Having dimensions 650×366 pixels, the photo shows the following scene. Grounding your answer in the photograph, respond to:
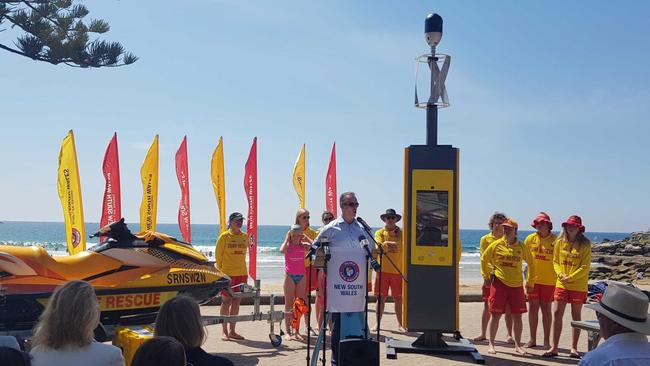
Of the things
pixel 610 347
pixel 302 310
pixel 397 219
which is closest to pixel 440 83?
pixel 397 219

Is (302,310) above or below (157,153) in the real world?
below

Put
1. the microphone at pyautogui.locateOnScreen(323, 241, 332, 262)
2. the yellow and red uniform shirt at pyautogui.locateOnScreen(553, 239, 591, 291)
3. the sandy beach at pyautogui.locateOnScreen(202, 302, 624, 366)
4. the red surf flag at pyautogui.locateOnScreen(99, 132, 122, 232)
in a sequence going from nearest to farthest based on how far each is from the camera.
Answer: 1. the microphone at pyautogui.locateOnScreen(323, 241, 332, 262)
2. the sandy beach at pyautogui.locateOnScreen(202, 302, 624, 366)
3. the yellow and red uniform shirt at pyautogui.locateOnScreen(553, 239, 591, 291)
4. the red surf flag at pyautogui.locateOnScreen(99, 132, 122, 232)

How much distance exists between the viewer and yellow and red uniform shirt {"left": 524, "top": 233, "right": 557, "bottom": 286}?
7.59m

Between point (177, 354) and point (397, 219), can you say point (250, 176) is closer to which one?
Answer: point (397, 219)

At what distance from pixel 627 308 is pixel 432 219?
15.5 ft

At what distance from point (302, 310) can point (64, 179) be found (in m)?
7.84

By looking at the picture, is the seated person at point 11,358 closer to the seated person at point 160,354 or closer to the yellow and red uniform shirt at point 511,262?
the seated person at point 160,354

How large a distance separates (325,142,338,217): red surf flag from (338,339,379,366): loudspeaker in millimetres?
12350

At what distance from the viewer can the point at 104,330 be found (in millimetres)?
5988

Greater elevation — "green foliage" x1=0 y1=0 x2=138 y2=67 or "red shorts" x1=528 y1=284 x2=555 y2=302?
"green foliage" x1=0 y1=0 x2=138 y2=67

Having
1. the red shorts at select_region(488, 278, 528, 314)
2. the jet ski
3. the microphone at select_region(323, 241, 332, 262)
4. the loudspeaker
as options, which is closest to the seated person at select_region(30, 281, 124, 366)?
the loudspeaker

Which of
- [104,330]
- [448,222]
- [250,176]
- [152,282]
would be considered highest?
[250,176]

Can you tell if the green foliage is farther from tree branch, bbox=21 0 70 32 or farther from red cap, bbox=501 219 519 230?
red cap, bbox=501 219 519 230

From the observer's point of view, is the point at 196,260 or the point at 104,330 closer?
the point at 104,330
